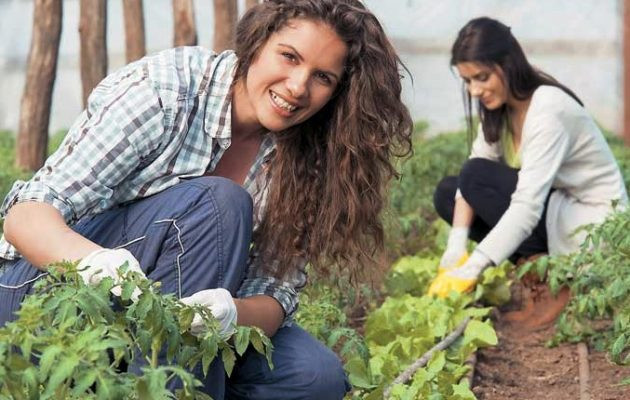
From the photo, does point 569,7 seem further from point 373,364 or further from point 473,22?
point 373,364

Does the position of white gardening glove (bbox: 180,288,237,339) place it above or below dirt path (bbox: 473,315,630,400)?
above

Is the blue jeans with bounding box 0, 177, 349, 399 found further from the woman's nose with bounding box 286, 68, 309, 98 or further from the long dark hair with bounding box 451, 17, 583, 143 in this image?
the long dark hair with bounding box 451, 17, 583, 143

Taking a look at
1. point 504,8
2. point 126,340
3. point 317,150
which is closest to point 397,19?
point 504,8

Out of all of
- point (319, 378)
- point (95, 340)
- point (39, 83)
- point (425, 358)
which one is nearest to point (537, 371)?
point (425, 358)

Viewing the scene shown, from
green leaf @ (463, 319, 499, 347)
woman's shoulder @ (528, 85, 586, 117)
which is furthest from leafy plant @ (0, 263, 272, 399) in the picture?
woman's shoulder @ (528, 85, 586, 117)

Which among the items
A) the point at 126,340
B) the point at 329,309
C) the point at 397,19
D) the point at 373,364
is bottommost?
the point at 397,19

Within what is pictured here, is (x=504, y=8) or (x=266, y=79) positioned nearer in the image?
(x=266, y=79)

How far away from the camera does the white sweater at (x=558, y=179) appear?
5.57 metres

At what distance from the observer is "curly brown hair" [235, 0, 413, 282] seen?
338 cm

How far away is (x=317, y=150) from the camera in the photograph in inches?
140

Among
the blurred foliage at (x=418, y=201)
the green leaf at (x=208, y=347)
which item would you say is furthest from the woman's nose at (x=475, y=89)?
the green leaf at (x=208, y=347)

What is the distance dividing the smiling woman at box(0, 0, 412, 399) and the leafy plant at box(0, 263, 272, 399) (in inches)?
6.6

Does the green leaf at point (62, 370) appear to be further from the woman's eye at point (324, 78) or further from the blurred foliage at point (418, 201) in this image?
the blurred foliage at point (418, 201)

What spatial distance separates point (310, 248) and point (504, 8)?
9798mm
